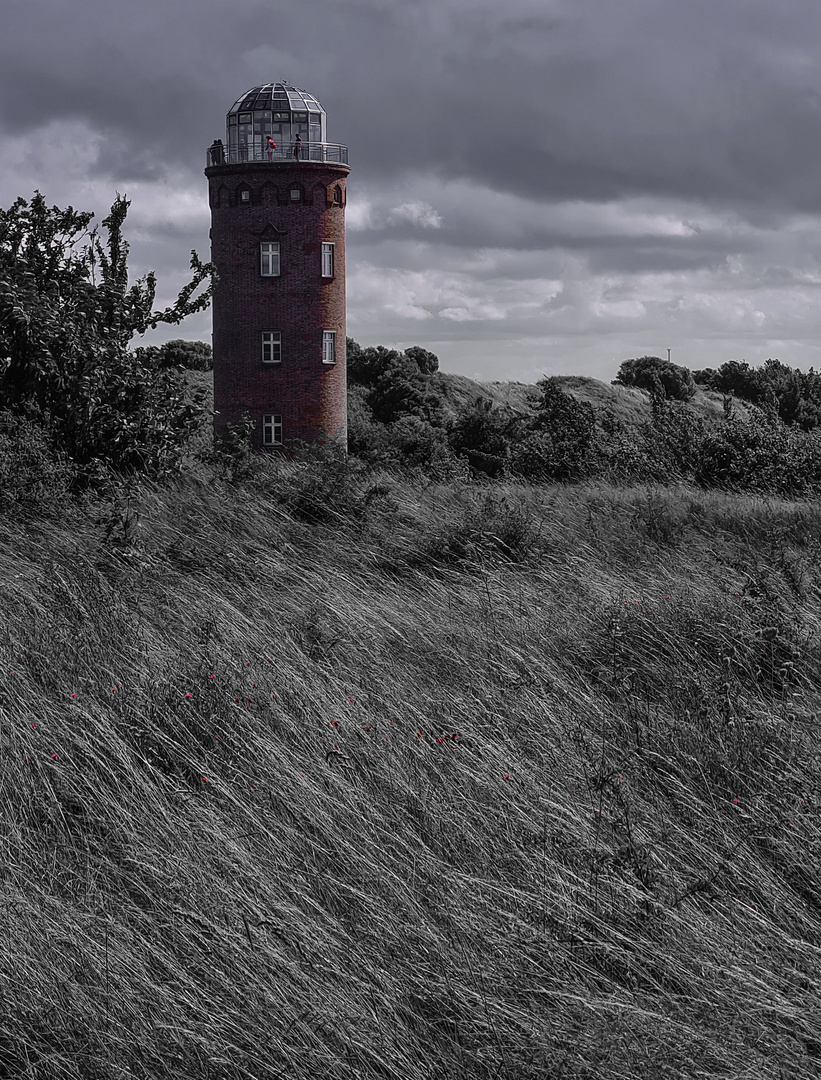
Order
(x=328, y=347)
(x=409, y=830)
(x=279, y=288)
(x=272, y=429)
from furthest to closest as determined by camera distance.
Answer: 1. (x=328, y=347)
2. (x=272, y=429)
3. (x=279, y=288)
4. (x=409, y=830)

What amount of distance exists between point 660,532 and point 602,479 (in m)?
6.63

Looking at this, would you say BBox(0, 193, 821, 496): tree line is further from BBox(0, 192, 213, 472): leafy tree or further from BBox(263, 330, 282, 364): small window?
BBox(263, 330, 282, 364): small window

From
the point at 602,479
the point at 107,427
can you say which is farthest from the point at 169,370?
the point at 602,479

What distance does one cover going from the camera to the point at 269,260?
35625mm

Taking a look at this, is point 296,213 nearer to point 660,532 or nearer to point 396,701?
point 660,532

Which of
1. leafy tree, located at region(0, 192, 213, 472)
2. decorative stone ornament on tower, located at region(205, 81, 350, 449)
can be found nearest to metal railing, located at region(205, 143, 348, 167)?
decorative stone ornament on tower, located at region(205, 81, 350, 449)

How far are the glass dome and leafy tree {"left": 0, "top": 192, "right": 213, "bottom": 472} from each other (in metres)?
23.5

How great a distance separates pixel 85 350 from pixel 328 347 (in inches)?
940

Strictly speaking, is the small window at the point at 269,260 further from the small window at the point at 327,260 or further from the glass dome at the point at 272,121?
the glass dome at the point at 272,121

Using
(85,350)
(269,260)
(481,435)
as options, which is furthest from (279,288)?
(85,350)

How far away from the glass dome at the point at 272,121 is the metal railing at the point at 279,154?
1.3 inches

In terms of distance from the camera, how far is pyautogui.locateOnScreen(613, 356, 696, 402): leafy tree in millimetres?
57225

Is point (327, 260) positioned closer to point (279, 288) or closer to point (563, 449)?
point (279, 288)

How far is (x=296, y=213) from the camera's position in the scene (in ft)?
116
